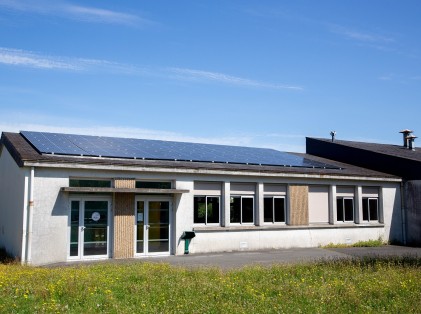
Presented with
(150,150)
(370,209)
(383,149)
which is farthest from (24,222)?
(383,149)

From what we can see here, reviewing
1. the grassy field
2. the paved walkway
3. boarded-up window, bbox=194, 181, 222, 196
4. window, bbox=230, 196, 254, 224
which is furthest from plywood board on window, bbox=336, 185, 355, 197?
the grassy field

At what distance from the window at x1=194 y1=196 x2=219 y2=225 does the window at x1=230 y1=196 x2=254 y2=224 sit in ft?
2.56

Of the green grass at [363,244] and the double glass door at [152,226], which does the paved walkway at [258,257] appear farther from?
the green grass at [363,244]

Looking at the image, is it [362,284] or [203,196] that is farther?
[203,196]

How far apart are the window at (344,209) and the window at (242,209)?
5152 millimetres

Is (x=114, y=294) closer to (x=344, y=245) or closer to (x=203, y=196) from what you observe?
(x=203, y=196)

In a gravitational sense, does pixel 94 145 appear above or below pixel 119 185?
above

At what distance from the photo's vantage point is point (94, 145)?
66.7ft

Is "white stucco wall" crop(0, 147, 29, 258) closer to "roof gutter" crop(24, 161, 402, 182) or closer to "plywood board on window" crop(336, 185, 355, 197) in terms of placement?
"roof gutter" crop(24, 161, 402, 182)

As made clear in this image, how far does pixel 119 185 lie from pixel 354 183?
12.5m

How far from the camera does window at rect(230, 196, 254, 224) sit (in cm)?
2116

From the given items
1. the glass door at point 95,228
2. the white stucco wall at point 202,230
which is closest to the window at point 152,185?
the white stucco wall at point 202,230

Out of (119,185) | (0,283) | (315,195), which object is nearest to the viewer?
(0,283)

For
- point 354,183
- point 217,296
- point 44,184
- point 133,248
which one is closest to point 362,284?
point 217,296
